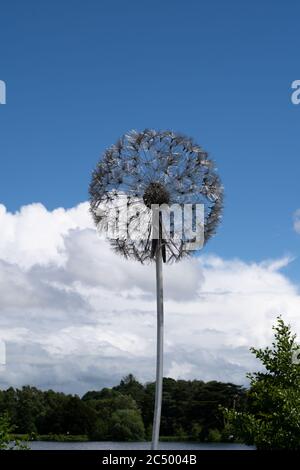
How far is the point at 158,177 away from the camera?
960 inches

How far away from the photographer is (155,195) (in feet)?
79.9

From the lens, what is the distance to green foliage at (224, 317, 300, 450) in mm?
20484

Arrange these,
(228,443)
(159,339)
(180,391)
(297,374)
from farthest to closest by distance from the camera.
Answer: (180,391), (228,443), (159,339), (297,374)

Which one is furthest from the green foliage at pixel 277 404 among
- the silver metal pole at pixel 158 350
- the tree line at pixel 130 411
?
the tree line at pixel 130 411

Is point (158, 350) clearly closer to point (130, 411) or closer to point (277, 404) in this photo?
point (277, 404)

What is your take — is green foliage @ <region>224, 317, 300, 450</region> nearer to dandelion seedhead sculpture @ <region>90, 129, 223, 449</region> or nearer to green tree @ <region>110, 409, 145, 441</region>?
dandelion seedhead sculpture @ <region>90, 129, 223, 449</region>

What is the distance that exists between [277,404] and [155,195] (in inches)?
308

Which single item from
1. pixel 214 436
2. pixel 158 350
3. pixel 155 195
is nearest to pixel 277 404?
pixel 158 350

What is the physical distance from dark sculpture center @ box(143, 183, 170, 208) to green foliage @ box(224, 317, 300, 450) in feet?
18.3

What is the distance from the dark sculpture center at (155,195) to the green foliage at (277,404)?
5.58 meters
